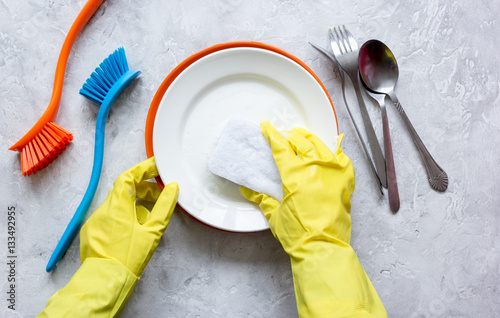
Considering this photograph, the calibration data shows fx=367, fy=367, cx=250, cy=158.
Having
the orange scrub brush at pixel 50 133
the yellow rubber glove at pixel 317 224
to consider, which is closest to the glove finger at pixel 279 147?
the yellow rubber glove at pixel 317 224

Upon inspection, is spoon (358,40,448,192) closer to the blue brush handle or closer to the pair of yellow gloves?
the pair of yellow gloves

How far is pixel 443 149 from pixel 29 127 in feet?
3.04

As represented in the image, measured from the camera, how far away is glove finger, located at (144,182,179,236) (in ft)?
2.34

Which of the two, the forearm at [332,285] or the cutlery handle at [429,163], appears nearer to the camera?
the forearm at [332,285]

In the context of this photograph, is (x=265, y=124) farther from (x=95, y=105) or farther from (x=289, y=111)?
(x=95, y=105)

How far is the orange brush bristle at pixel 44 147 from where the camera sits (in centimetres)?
77

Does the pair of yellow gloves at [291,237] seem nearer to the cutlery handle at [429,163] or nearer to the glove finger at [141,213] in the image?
the glove finger at [141,213]

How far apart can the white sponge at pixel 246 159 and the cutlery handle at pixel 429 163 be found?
12.7 inches

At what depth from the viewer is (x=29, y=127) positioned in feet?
2.64

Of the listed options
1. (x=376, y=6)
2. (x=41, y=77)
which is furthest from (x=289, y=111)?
Answer: (x=41, y=77)

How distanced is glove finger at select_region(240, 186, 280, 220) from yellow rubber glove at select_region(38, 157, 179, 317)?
5.4 inches

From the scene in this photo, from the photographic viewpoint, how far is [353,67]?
793mm

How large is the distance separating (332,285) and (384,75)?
0.46m

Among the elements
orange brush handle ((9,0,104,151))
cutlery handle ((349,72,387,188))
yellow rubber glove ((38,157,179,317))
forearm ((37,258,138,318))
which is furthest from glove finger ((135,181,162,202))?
cutlery handle ((349,72,387,188))
